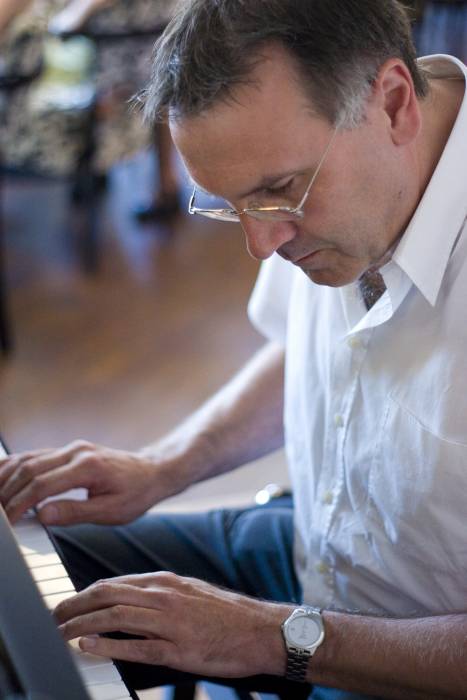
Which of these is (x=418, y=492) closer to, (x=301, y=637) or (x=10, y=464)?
(x=301, y=637)

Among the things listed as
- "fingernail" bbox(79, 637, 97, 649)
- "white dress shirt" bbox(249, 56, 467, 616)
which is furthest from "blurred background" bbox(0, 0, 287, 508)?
"fingernail" bbox(79, 637, 97, 649)

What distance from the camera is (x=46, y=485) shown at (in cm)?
141

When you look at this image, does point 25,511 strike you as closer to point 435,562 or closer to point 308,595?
point 308,595

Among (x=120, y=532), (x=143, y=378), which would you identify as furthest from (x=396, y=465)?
(x=143, y=378)

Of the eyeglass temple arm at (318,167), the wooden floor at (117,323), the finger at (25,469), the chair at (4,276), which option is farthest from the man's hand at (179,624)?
the chair at (4,276)

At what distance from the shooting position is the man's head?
1109 millimetres

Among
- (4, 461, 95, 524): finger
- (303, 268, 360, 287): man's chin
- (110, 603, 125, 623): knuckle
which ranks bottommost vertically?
(110, 603, 125, 623): knuckle

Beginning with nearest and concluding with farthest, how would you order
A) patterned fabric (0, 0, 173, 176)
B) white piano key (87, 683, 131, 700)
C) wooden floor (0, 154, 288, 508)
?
white piano key (87, 683, 131, 700) < wooden floor (0, 154, 288, 508) < patterned fabric (0, 0, 173, 176)

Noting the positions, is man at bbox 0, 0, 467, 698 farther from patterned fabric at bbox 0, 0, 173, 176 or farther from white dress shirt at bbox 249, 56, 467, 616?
patterned fabric at bbox 0, 0, 173, 176

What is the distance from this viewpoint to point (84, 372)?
10.5 ft

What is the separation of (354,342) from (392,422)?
121mm

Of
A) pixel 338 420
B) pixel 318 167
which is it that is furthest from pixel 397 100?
pixel 338 420

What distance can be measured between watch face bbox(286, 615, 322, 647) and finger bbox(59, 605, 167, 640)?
14 centimetres

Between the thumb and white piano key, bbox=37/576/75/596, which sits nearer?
white piano key, bbox=37/576/75/596
